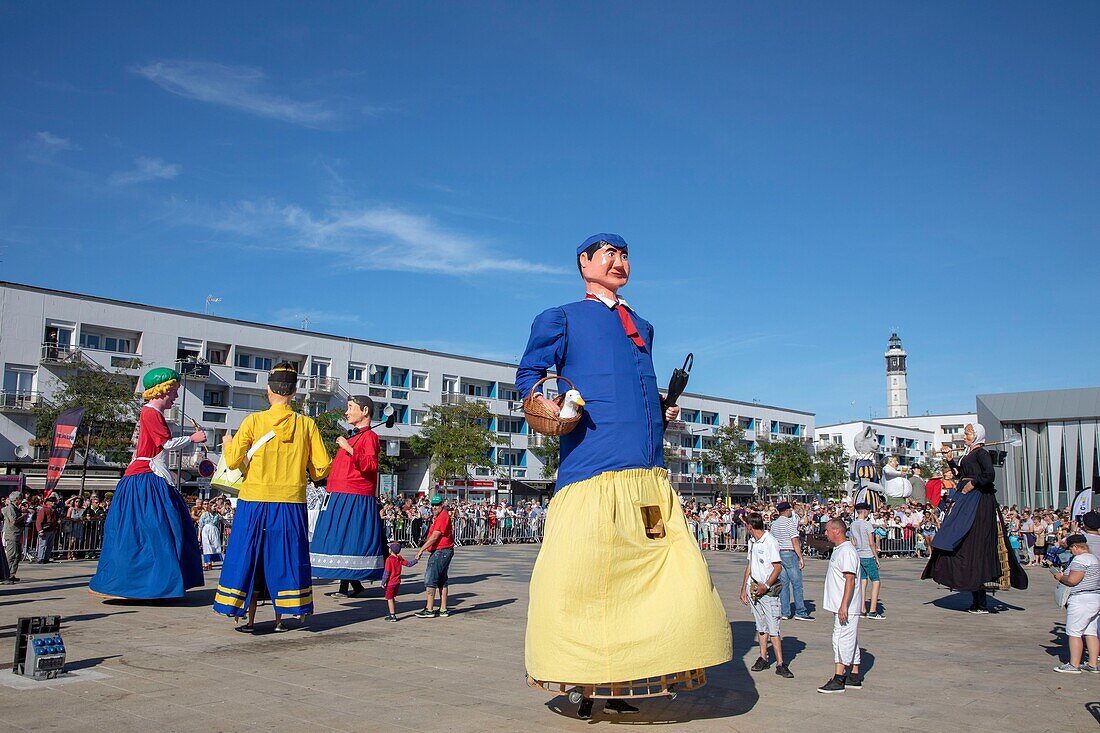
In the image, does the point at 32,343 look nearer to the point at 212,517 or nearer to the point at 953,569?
the point at 212,517

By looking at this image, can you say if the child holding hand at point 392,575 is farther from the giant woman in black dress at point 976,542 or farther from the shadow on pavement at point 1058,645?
the giant woman in black dress at point 976,542

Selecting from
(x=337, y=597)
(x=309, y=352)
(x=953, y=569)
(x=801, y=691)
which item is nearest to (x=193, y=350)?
(x=309, y=352)

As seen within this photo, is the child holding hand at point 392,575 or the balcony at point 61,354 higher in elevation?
the balcony at point 61,354

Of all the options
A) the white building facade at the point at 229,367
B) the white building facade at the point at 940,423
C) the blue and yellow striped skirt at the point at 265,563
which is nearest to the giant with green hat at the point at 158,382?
the blue and yellow striped skirt at the point at 265,563

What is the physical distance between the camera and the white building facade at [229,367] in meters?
41.2

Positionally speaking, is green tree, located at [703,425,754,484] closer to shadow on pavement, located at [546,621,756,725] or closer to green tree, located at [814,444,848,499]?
green tree, located at [814,444,848,499]

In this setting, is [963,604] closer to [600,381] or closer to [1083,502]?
[1083,502]

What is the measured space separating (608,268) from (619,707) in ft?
10.5

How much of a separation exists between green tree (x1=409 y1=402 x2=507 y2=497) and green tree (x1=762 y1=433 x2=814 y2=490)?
25.1 metres

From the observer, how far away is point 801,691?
736 cm

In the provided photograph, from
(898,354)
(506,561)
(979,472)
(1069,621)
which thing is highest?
(898,354)

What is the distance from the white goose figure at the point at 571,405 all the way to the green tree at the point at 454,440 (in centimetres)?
4413

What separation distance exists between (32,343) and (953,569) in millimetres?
41952

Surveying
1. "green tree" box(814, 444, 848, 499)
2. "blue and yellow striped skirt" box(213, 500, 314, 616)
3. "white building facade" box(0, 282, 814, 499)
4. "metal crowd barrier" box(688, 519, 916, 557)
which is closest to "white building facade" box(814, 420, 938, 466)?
"green tree" box(814, 444, 848, 499)
